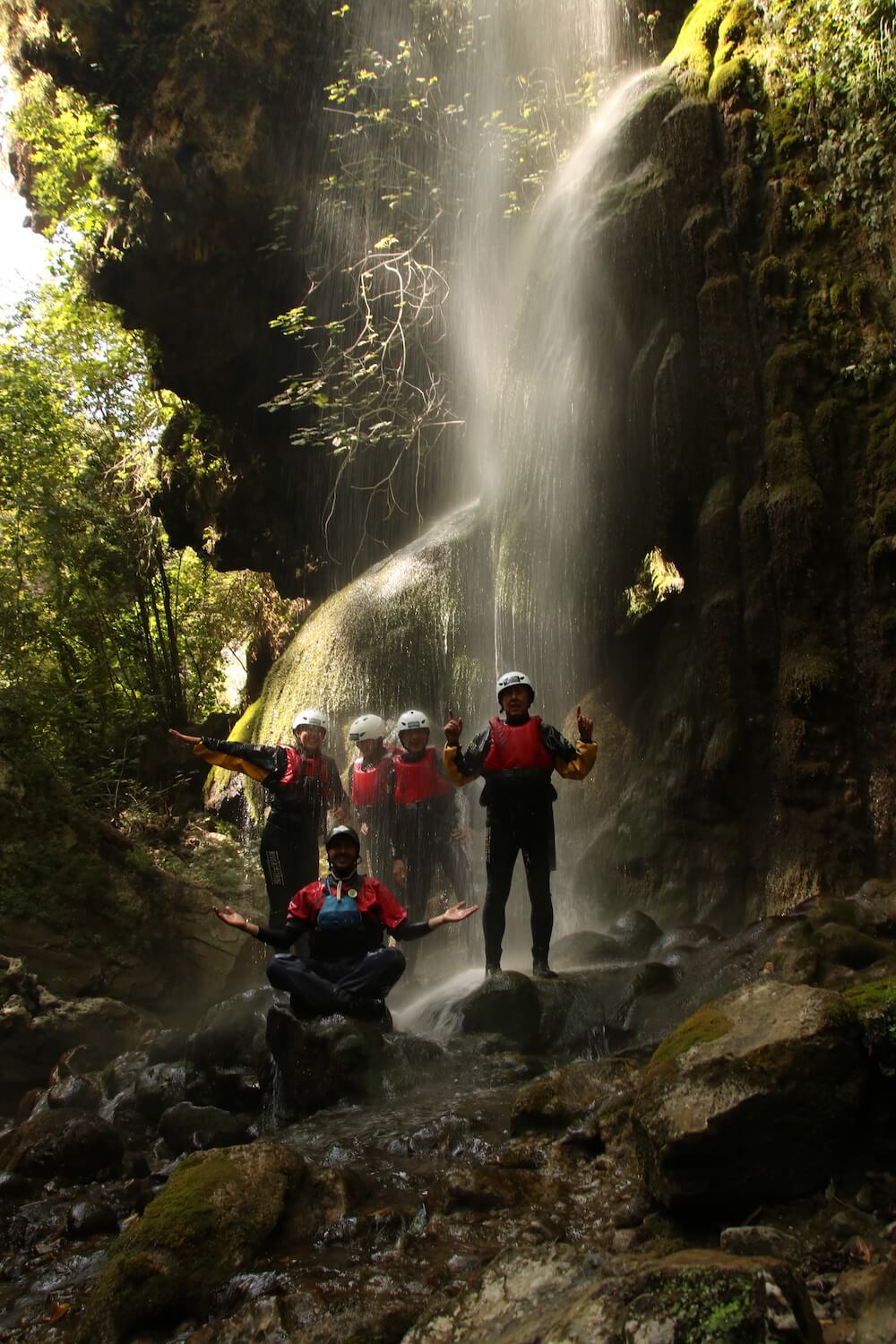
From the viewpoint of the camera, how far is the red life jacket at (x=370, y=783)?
342 inches

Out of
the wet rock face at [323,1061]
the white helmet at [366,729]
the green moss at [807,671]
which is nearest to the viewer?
the wet rock face at [323,1061]

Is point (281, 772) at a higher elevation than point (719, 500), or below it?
below

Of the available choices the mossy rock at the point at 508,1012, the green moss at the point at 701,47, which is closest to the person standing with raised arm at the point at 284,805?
the mossy rock at the point at 508,1012

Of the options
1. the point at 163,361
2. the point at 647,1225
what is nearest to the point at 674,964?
the point at 647,1225

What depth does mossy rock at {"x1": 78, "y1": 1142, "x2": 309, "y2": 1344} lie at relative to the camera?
125 inches

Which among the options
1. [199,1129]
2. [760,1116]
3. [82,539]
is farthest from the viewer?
[82,539]

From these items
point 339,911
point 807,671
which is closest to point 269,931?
point 339,911

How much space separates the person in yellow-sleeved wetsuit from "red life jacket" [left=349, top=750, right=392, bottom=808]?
179cm

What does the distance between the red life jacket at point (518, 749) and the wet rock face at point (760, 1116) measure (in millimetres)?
3549

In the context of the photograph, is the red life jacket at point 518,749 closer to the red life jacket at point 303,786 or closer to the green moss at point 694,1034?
the red life jacket at point 303,786

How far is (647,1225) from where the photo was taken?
10.6 ft

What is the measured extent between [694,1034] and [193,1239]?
6.66 ft

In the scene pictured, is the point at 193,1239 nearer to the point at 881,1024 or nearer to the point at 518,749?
the point at 881,1024

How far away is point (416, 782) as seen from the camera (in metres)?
8.53
